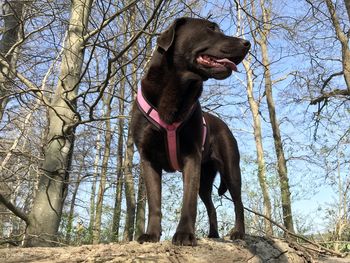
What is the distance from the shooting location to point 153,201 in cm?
370

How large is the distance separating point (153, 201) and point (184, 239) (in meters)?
0.68

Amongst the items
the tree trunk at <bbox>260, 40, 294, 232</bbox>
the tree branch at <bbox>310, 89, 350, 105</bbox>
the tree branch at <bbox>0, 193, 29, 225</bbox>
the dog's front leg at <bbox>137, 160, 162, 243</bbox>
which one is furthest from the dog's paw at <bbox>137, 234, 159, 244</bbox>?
the tree branch at <bbox>310, 89, 350, 105</bbox>

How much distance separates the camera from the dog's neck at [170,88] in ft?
12.3

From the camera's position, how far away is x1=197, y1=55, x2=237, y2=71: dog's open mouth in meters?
3.62

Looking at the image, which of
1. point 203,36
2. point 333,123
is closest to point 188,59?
point 203,36

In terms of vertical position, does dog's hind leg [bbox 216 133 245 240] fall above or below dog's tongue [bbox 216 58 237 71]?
below

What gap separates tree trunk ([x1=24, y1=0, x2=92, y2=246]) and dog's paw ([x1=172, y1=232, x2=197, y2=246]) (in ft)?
10.5

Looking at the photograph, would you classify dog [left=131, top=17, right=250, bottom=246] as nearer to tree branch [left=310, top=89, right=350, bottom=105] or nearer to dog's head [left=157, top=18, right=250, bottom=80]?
Answer: dog's head [left=157, top=18, right=250, bottom=80]

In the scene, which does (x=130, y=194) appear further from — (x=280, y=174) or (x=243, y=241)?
(x=243, y=241)

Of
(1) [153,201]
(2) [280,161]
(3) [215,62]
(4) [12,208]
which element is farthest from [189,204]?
(2) [280,161]

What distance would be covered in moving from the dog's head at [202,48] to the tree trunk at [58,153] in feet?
8.22

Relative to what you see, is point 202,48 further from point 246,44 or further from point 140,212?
point 140,212

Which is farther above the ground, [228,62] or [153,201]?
[228,62]

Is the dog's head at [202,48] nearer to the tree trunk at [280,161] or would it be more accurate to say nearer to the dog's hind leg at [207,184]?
the dog's hind leg at [207,184]
